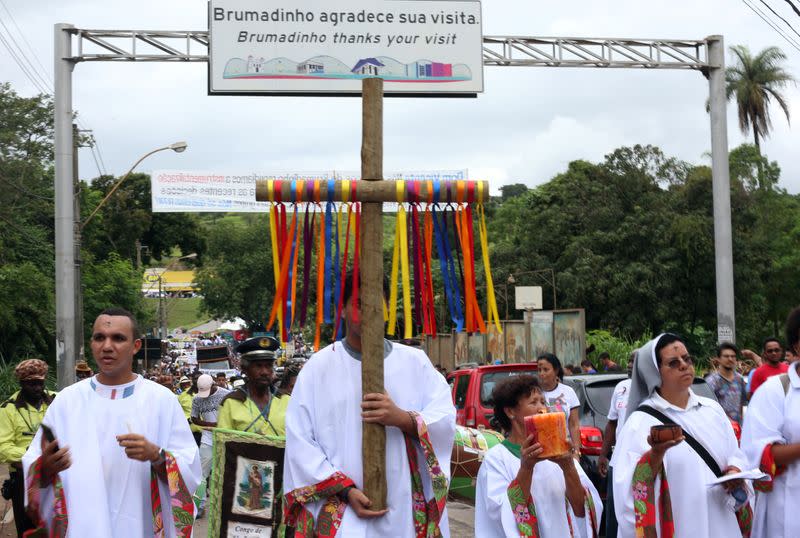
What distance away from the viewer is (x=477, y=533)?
557 cm

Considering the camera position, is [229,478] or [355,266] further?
[229,478]

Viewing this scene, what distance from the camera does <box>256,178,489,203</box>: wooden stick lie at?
4.84 metres

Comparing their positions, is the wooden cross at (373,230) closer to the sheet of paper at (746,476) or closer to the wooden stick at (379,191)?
the wooden stick at (379,191)

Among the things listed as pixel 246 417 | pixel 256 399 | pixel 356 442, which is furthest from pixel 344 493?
pixel 256 399

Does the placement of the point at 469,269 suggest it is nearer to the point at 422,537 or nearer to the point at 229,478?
the point at 422,537

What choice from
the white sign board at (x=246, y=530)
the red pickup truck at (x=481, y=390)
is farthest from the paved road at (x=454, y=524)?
the white sign board at (x=246, y=530)

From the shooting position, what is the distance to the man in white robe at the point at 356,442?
15.9ft

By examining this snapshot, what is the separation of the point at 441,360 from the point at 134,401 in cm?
3454

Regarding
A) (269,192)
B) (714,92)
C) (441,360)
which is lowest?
(441,360)

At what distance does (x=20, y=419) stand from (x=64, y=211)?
10.5m

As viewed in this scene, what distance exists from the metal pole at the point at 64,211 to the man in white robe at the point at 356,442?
14.3 metres

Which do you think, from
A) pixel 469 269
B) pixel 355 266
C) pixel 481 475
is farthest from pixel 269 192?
pixel 481 475

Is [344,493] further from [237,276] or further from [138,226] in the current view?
[237,276]

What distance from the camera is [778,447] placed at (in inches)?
201
